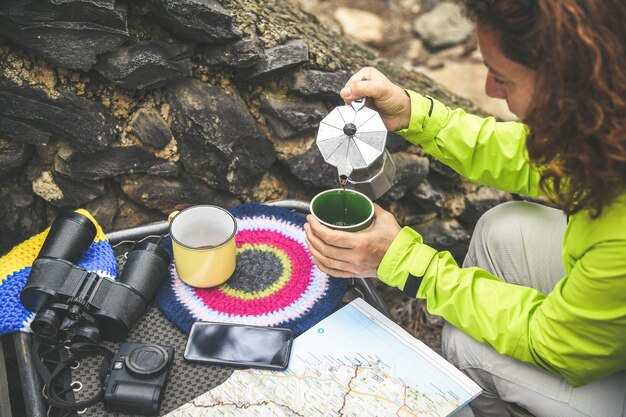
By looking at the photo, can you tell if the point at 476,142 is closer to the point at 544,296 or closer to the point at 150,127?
the point at 544,296

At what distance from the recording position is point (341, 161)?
1.34 m

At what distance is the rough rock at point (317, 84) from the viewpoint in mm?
1865

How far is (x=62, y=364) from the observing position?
51.8 inches

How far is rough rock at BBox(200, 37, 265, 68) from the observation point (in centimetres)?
173

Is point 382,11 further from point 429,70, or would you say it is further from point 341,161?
point 341,161

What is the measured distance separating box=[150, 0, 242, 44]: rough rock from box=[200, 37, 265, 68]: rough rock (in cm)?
2

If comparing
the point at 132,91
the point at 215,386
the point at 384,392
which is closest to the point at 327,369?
the point at 384,392

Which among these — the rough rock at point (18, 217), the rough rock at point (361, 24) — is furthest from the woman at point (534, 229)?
the rough rock at point (361, 24)

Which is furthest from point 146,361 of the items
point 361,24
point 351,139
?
point 361,24

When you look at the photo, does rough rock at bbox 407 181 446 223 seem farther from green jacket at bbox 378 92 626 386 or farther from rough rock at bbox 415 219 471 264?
green jacket at bbox 378 92 626 386

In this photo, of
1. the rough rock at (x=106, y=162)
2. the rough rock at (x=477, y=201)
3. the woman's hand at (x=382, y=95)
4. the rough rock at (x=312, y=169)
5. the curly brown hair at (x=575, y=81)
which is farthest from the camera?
the rough rock at (x=477, y=201)

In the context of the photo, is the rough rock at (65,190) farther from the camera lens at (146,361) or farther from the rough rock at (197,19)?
the camera lens at (146,361)

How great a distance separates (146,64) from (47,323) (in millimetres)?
713

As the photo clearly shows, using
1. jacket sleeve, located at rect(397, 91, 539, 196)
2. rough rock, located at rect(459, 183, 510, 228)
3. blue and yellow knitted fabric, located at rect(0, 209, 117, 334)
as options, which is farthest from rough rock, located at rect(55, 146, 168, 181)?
rough rock, located at rect(459, 183, 510, 228)
